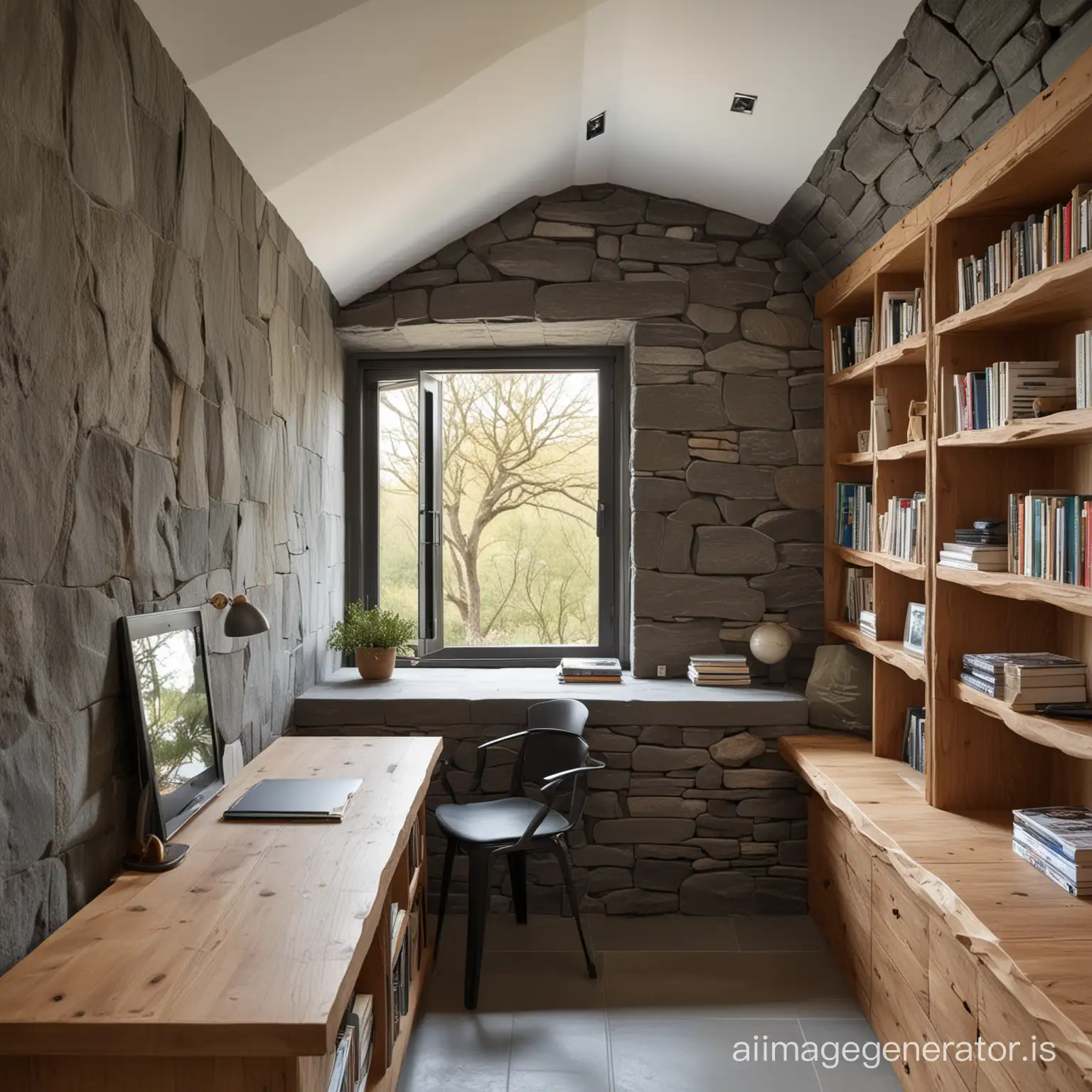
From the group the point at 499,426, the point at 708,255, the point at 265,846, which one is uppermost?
the point at 708,255

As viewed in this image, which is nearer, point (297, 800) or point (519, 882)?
point (297, 800)

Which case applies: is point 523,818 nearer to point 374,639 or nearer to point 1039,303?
point 374,639

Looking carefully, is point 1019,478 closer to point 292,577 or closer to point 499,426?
point 292,577

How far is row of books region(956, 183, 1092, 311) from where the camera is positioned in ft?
6.77

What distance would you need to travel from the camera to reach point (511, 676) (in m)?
4.01

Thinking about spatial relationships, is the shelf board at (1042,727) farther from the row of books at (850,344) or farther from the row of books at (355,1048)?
the row of books at (355,1048)

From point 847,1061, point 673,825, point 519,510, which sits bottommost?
point 847,1061

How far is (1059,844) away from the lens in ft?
7.02

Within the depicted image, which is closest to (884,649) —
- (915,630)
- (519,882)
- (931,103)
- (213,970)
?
A: (915,630)

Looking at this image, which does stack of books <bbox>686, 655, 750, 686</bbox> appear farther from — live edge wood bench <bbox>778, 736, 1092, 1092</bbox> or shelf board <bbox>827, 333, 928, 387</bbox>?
shelf board <bbox>827, 333, 928, 387</bbox>

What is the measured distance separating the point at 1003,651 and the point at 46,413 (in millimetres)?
2521

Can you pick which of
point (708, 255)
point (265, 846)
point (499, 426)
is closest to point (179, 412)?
point (265, 846)

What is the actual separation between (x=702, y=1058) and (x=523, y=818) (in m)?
0.92

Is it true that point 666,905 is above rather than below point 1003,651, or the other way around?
below
